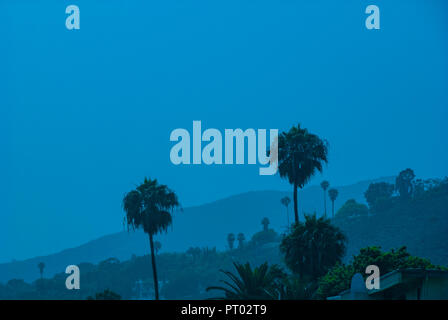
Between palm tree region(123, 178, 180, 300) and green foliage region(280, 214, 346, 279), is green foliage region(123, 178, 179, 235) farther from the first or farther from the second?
green foliage region(280, 214, 346, 279)

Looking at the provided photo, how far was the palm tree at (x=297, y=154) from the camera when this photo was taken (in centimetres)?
7531

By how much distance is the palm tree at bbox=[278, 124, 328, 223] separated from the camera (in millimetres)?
75312

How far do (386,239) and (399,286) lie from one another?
154 meters

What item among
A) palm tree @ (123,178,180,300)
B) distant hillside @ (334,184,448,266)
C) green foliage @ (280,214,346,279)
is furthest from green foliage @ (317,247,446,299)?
distant hillside @ (334,184,448,266)

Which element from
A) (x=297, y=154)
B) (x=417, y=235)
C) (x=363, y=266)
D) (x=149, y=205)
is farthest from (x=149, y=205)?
(x=417, y=235)

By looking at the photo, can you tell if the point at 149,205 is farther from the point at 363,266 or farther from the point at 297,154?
the point at 363,266

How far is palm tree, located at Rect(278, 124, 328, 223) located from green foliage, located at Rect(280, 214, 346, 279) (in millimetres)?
10636

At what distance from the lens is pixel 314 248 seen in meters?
64.2

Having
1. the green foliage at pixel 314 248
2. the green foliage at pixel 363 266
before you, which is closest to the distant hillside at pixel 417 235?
the green foliage at pixel 363 266

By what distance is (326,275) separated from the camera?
60.3 meters

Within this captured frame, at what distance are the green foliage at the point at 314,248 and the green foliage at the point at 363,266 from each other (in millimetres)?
1857

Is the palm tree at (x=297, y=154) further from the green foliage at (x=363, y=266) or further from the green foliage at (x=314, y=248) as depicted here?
the green foliage at (x=363, y=266)

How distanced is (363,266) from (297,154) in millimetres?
17134
